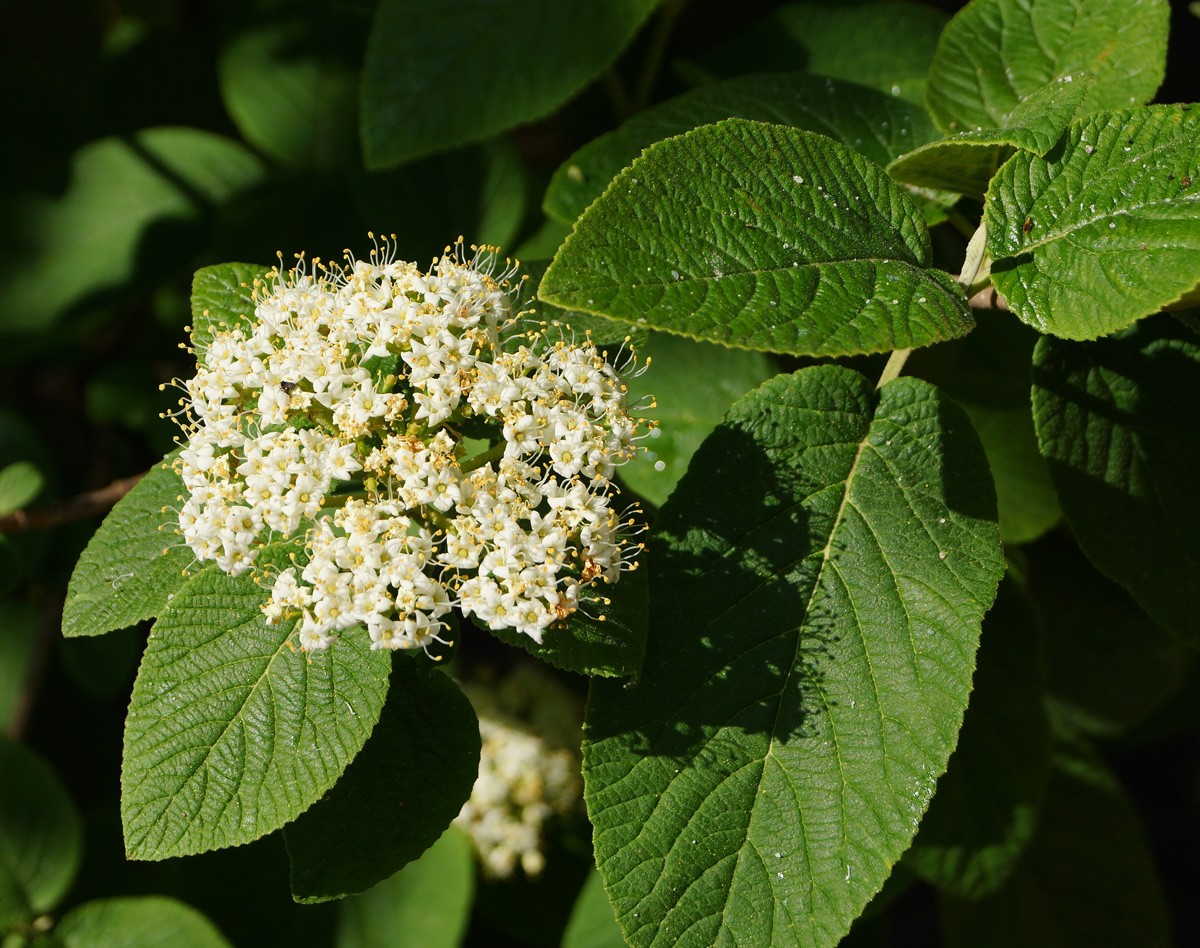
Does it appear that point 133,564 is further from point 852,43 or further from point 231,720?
point 852,43

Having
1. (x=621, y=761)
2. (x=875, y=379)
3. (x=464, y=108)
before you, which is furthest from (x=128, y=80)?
(x=621, y=761)

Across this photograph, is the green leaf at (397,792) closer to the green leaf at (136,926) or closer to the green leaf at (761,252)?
the green leaf at (761,252)

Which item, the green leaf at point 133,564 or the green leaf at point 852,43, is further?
the green leaf at point 852,43

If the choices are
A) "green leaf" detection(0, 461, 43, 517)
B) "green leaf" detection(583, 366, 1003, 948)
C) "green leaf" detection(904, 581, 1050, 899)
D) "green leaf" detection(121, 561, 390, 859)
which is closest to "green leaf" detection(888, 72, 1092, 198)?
"green leaf" detection(583, 366, 1003, 948)

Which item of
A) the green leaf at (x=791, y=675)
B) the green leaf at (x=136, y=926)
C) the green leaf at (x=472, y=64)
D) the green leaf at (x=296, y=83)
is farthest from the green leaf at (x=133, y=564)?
the green leaf at (x=296, y=83)

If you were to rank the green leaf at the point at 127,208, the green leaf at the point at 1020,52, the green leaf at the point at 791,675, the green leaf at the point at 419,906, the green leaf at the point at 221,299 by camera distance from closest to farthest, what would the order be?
the green leaf at the point at 791,675, the green leaf at the point at 221,299, the green leaf at the point at 1020,52, the green leaf at the point at 419,906, the green leaf at the point at 127,208

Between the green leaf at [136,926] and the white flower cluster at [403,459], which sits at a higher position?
the white flower cluster at [403,459]

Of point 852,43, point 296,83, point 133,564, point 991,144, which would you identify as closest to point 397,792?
point 133,564
